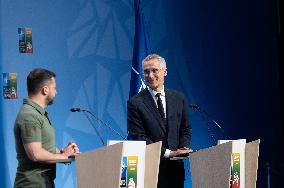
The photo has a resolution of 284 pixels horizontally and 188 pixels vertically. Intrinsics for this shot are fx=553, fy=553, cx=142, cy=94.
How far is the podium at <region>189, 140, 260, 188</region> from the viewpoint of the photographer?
3010 mm

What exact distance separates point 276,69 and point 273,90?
0.25 metres

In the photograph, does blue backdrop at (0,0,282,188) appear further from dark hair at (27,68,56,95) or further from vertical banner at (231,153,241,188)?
vertical banner at (231,153,241,188)

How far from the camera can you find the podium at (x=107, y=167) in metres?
2.63

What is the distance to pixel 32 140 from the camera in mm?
2840

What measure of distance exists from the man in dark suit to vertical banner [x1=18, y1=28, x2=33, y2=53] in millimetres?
1794

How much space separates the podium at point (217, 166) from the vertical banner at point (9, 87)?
90.2 inches

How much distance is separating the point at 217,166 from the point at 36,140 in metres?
1.00

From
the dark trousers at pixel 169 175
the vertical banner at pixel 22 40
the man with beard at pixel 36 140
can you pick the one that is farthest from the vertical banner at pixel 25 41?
the dark trousers at pixel 169 175

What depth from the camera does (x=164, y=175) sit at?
3381 mm

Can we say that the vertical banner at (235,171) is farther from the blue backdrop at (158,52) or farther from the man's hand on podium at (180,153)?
the blue backdrop at (158,52)

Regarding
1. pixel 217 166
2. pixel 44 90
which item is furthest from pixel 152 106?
pixel 44 90

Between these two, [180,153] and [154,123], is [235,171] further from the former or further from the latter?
[154,123]

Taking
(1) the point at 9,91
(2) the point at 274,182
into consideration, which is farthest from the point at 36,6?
(2) the point at 274,182

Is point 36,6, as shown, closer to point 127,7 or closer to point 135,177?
point 127,7
